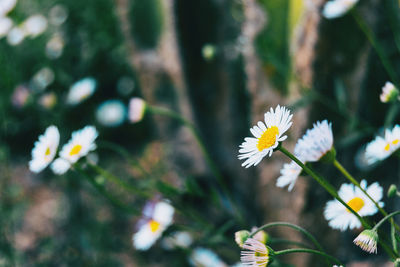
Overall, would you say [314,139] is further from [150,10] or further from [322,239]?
[150,10]

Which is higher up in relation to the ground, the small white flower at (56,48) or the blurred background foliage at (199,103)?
the small white flower at (56,48)

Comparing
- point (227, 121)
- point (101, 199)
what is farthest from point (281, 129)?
point (101, 199)

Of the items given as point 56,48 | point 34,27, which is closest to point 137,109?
point 56,48

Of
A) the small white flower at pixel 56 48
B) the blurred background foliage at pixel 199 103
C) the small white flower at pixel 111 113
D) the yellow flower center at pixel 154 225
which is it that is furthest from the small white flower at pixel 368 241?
the small white flower at pixel 111 113

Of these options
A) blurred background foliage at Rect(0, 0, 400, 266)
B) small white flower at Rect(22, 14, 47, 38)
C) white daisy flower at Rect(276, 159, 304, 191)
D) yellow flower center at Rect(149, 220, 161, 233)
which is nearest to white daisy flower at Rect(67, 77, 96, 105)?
blurred background foliage at Rect(0, 0, 400, 266)

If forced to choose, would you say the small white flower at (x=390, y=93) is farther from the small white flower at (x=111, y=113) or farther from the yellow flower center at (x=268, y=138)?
the small white flower at (x=111, y=113)

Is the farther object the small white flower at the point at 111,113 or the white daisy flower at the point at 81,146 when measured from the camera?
the small white flower at the point at 111,113

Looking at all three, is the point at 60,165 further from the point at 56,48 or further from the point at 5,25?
the point at 56,48
